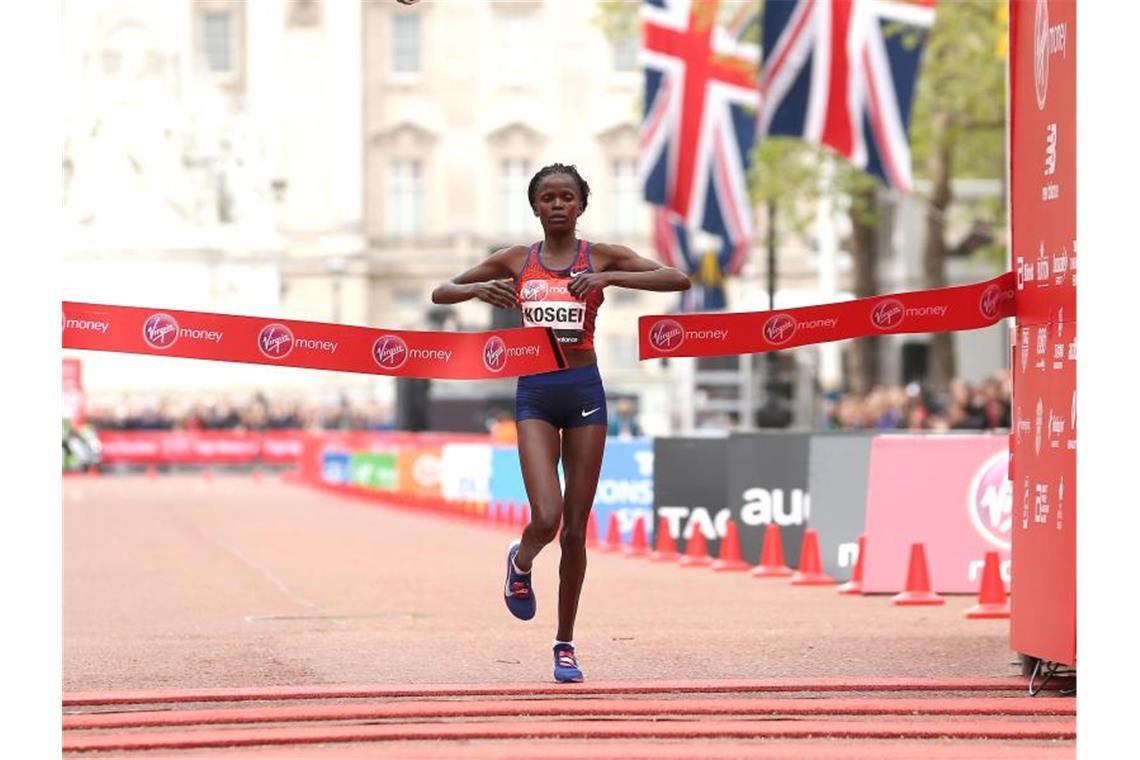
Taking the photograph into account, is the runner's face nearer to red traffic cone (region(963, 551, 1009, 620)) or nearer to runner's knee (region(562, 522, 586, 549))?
runner's knee (region(562, 522, 586, 549))

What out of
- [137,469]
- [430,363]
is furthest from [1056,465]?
[137,469]

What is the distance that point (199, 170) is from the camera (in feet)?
241

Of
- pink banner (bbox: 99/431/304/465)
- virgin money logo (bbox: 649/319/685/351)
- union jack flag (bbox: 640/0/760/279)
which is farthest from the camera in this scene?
pink banner (bbox: 99/431/304/465)

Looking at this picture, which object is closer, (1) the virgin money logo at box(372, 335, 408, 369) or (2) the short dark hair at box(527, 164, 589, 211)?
(2) the short dark hair at box(527, 164, 589, 211)

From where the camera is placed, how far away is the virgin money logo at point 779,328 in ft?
41.3

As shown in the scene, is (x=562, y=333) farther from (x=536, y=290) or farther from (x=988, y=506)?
(x=988, y=506)

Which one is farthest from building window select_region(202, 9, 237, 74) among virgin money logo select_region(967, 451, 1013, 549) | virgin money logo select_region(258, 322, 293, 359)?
virgin money logo select_region(258, 322, 293, 359)

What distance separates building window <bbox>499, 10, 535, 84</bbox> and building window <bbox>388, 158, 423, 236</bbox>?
4749 mm

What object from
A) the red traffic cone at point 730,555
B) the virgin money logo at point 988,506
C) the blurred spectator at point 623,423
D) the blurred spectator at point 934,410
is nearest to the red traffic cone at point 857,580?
the virgin money logo at point 988,506

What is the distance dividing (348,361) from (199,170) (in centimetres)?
6198

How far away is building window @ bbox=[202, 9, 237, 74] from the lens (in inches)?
3853

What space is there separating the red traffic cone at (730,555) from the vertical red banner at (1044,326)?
32.6 feet

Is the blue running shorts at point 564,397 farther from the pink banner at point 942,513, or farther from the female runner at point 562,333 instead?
the pink banner at point 942,513
